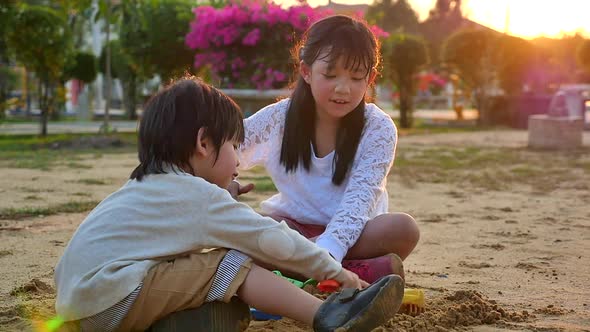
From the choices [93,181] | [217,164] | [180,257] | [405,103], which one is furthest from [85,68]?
[180,257]

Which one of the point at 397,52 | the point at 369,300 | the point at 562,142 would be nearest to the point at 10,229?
the point at 369,300

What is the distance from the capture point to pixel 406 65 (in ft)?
53.6

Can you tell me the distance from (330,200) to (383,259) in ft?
1.29

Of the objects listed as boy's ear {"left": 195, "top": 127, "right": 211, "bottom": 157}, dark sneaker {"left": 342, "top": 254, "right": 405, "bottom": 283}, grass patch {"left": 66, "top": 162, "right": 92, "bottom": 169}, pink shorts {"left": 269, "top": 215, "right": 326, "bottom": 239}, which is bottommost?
grass patch {"left": 66, "top": 162, "right": 92, "bottom": 169}

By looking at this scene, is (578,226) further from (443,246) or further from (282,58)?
(282,58)

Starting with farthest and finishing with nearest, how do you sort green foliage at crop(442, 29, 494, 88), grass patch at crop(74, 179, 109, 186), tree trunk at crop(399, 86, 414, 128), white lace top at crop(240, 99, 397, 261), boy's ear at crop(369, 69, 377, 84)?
1. green foliage at crop(442, 29, 494, 88)
2. tree trunk at crop(399, 86, 414, 128)
3. grass patch at crop(74, 179, 109, 186)
4. boy's ear at crop(369, 69, 377, 84)
5. white lace top at crop(240, 99, 397, 261)

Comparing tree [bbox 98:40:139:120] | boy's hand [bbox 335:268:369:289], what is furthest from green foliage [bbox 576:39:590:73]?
boy's hand [bbox 335:268:369:289]

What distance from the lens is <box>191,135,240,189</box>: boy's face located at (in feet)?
6.97

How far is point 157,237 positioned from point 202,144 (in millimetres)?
273

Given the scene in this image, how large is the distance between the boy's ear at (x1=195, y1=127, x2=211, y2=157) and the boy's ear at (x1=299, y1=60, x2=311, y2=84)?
2.41 feet

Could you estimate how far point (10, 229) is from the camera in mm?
4000

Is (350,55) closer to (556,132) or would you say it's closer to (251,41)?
(251,41)

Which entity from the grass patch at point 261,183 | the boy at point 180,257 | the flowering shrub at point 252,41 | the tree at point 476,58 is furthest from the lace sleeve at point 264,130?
the tree at point 476,58

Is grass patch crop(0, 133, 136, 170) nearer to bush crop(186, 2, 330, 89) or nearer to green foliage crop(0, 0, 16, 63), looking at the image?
green foliage crop(0, 0, 16, 63)
